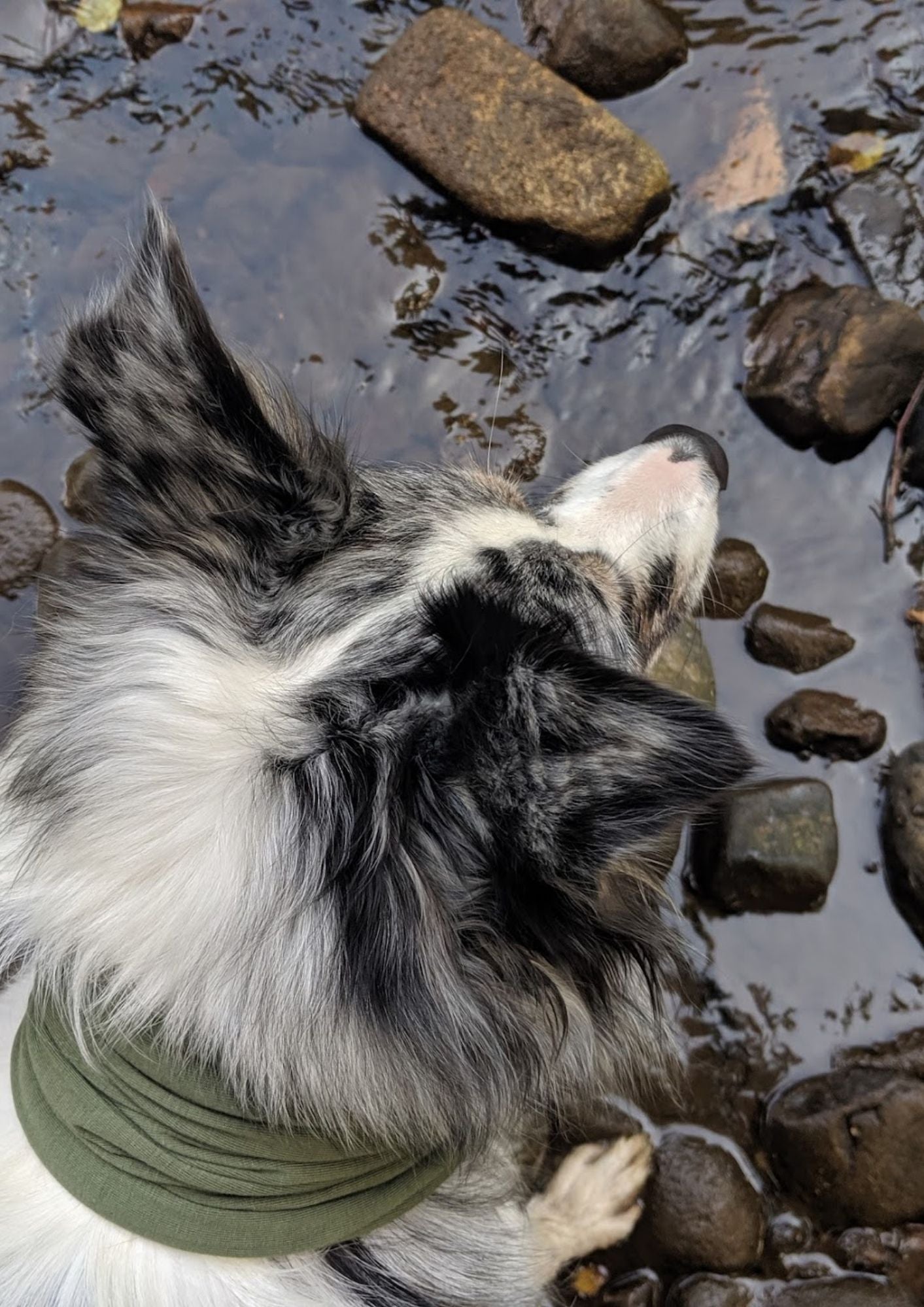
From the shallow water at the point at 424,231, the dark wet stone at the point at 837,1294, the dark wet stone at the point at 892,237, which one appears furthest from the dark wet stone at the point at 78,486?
the dark wet stone at the point at 837,1294

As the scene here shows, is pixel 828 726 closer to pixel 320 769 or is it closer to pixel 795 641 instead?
pixel 795 641

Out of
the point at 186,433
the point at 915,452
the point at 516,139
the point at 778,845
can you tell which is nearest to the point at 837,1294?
the point at 778,845

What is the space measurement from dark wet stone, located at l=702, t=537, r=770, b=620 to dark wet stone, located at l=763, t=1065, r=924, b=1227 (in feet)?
4.52

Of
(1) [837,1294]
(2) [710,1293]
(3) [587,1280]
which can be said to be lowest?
(3) [587,1280]

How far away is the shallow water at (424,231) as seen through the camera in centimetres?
314

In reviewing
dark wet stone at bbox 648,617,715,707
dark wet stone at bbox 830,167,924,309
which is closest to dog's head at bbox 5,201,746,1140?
dark wet stone at bbox 648,617,715,707

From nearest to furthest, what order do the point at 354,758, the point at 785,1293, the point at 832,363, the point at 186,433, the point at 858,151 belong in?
the point at 354,758
the point at 186,433
the point at 785,1293
the point at 832,363
the point at 858,151

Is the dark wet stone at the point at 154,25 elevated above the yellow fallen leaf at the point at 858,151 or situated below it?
below

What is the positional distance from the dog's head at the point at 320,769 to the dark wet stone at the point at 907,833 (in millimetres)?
1205

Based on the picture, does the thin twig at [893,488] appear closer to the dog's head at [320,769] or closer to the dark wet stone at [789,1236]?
the dog's head at [320,769]

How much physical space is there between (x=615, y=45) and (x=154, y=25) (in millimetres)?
1474

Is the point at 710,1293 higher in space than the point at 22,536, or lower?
lower

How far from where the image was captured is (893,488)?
3.05m

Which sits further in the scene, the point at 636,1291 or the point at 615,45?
the point at 615,45
